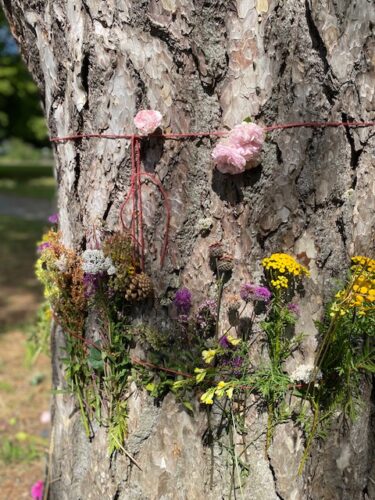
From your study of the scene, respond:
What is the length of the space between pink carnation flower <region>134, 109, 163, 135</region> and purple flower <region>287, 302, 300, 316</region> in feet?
2.30

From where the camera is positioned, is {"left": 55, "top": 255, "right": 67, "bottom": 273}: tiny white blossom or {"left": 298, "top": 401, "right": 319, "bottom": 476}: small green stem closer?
{"left": 298, "top": 401, "right": 319, "bottom": 476}: small green stem

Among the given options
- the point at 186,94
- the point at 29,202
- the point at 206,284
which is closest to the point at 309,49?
the point at 186,94

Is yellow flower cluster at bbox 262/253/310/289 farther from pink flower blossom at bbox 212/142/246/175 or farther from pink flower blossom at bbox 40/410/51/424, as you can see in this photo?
pink flower blossom at bbox 40/410/51/424

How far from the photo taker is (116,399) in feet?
6.61

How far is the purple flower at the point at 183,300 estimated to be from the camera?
1.87 meters

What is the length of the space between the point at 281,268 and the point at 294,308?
0.18 metres

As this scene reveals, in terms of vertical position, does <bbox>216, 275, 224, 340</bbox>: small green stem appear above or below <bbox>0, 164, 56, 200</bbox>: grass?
above

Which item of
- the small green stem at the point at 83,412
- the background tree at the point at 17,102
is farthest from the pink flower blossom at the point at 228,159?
the background tree at the point at 17,102

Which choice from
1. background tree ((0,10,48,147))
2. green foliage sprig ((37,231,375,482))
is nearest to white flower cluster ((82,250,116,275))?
green foliage sprig ((37,231,375,482))

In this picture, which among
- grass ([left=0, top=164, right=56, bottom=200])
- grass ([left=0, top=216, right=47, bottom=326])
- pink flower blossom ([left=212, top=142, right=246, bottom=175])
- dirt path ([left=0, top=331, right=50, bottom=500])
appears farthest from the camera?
grass ([left=0, top=164, right=56, bottom=200])

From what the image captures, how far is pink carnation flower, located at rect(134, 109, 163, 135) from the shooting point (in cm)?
175

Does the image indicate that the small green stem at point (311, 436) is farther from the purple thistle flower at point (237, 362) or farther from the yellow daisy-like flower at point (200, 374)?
the yellow daisy-like flower at point (200, 374)

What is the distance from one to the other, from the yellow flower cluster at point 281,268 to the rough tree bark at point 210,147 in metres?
0.06

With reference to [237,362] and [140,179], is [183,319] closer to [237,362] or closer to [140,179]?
[237,362]
